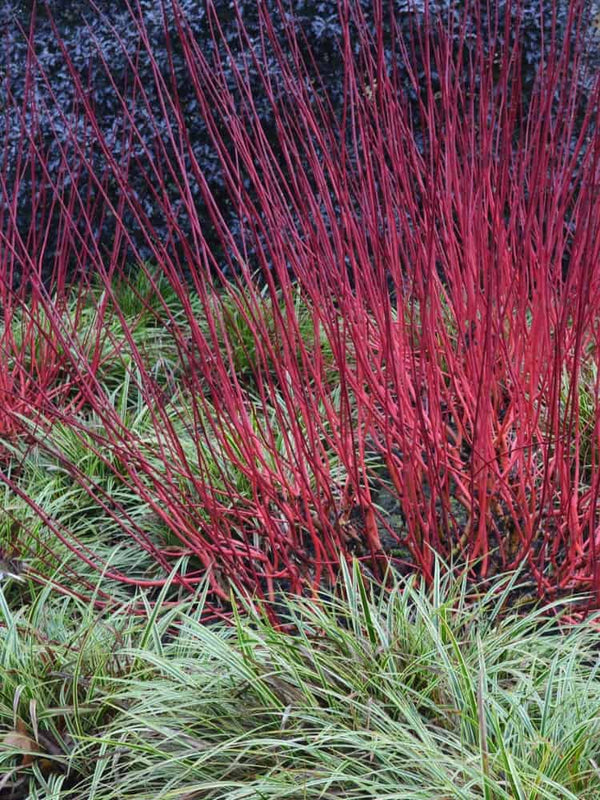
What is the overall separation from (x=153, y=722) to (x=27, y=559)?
1.01 metres

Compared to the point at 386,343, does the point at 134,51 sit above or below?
above

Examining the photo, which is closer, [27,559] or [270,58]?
[27,559]

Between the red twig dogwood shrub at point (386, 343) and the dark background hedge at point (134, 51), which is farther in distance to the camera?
the dark background hedge at point (134, 51)

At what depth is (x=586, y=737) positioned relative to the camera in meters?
1.65

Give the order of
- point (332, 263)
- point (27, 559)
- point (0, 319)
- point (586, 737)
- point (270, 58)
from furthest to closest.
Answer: point (270, 58)
point (0, 319)
point (27, 559)
point (332, 263)
point (586, 737)

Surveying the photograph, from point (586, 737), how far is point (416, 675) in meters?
0.40

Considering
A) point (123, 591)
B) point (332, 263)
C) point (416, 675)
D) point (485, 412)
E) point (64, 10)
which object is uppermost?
point (64, 10)

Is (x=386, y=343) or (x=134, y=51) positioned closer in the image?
(x=386, y=343)

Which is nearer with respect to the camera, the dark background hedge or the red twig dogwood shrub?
the red twig dogwood shrub

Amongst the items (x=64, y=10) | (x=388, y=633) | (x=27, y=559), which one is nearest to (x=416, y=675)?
(x=388, y=633)

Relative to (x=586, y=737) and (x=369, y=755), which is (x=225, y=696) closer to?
(x=369, y=755)

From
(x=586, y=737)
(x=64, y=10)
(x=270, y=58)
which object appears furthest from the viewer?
(x=64, y=10)

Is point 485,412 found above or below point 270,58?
below

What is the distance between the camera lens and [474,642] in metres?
1.96
